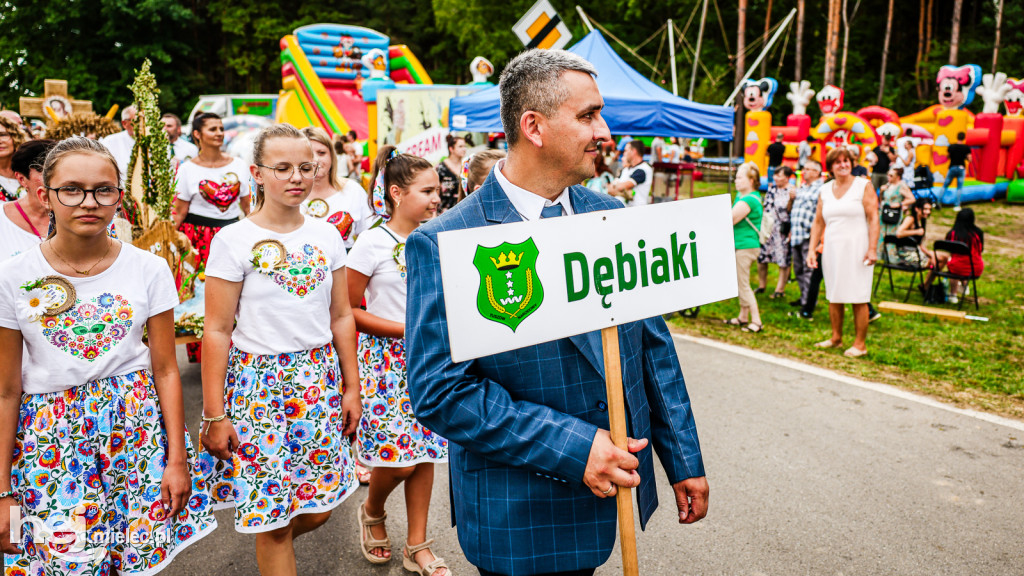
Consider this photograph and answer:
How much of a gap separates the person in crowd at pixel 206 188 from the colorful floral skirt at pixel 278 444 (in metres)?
2.89

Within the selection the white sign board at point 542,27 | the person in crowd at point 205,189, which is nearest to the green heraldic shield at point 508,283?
the person in crowd at point 205,189

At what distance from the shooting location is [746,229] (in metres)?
7.61

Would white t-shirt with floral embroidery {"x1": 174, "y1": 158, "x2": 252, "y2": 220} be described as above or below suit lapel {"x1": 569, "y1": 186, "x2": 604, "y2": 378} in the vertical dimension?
above

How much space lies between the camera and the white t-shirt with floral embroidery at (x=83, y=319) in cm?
202

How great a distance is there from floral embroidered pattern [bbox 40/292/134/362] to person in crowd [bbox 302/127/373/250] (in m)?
2.14

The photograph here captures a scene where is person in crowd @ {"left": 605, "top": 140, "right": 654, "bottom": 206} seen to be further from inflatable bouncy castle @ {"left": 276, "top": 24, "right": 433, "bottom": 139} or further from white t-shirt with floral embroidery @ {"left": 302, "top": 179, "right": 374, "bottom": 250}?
inflatable bouncy castle @ {"left": 276, "top": 24, "right": 433, "bottom": 139}

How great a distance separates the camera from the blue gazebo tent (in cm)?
932

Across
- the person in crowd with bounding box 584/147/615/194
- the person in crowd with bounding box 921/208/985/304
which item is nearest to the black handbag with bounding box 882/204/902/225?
the person in crowd with bounding box 921/208/985/304

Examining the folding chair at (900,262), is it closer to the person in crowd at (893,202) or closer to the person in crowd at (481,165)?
the person in crowd at (893,202)

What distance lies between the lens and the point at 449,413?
1.59m

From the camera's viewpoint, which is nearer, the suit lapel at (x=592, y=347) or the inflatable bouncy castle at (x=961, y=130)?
the suit lapel at (x=592, y=347)

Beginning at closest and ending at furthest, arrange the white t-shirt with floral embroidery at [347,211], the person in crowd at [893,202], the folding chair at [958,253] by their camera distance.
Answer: the white t-shirt with floral embroidery at [347,211], the folding chair at [958,253], the person in crowd at [893,202]

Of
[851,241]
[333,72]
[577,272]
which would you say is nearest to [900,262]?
[851,241]

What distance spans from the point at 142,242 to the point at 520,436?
121 inches
